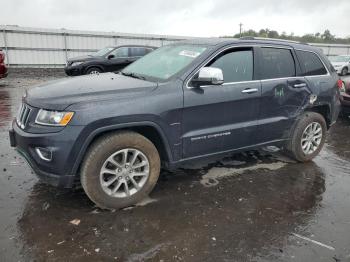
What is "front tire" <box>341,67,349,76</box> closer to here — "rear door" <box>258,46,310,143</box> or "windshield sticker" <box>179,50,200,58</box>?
"rear door" <box>258,46,310,143</box>

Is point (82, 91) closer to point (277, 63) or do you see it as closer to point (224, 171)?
point (224, 171)

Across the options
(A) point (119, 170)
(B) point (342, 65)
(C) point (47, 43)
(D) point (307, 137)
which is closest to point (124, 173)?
(A) point (119, 170)

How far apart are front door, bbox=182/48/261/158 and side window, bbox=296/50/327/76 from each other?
1.04 meters

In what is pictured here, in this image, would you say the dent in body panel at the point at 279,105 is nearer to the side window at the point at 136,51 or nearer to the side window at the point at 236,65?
the side window at the point at 236,65

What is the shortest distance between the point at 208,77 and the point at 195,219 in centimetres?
151

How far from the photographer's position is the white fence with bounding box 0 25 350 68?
1847 centimetres

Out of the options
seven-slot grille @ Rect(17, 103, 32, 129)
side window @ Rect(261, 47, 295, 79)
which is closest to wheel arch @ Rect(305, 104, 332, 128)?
side window @ Rect(261, 47, 295, 79)

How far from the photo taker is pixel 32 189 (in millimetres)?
4023

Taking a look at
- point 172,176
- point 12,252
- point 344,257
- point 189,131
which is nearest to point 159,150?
point 189,131

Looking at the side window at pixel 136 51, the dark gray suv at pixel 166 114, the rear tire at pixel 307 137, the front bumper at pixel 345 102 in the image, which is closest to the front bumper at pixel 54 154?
the dark gray suv at pixel 166 114

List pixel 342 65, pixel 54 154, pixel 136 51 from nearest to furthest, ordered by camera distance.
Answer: pixel 54 154 < pixel 136 51 < pixel 342 65

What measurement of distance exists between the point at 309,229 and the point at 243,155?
84.3 inches

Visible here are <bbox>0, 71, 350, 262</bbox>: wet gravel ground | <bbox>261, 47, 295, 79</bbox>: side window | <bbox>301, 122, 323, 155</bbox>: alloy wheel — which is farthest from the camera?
<bbox>301, 122, 323, 155</bbox>: alloy wheel

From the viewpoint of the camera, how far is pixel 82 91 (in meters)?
3.47
